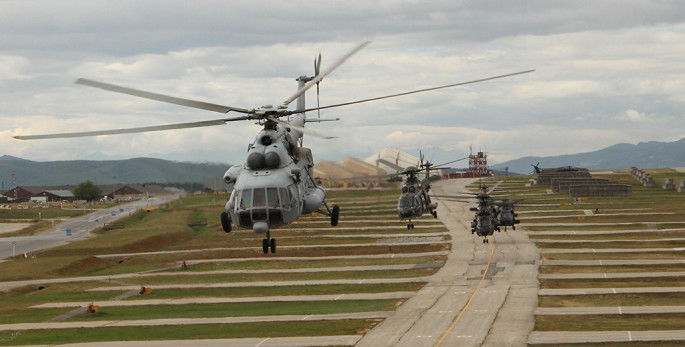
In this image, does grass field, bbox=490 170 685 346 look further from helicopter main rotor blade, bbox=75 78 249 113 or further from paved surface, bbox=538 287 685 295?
helicopter main rotor blade, bbox=75 78 249 113

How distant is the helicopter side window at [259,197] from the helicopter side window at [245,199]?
24cm

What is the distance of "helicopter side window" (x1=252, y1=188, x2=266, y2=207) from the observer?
44406 millimetres

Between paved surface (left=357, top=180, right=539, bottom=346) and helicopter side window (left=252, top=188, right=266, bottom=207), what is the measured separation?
45.3ft

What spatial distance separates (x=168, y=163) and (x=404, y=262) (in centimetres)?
4371

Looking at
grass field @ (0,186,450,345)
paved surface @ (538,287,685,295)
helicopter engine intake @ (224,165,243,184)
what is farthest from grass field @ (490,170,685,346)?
helicopter engine intake @ (224,165,243,184)

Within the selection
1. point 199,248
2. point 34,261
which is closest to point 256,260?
point 199,248

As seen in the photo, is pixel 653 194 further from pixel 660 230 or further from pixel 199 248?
pixel 199 248

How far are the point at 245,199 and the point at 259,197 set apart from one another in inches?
33.1

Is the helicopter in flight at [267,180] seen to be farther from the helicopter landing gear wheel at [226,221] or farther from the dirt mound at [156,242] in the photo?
the dirt mound at [156,242]

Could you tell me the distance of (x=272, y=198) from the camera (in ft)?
146

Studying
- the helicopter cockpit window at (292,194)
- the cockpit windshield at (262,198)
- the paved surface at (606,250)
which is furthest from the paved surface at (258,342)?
the paved surface at (606,250)

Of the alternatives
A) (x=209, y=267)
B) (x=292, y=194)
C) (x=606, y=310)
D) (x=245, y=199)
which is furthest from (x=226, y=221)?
(x=209, y=267)

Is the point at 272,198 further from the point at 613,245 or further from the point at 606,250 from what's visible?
the point at 613,245

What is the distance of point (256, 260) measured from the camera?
10506cm
